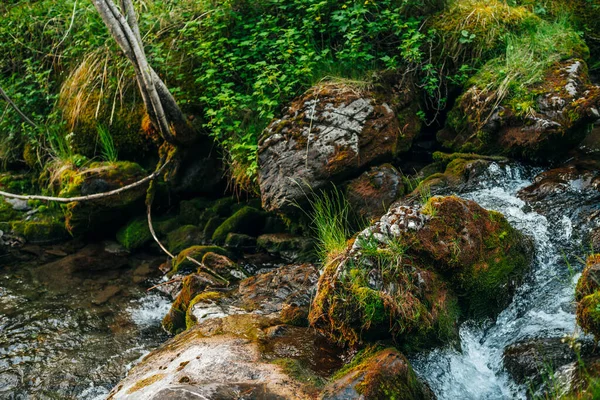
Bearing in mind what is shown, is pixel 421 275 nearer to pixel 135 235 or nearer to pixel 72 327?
pixel 72 327

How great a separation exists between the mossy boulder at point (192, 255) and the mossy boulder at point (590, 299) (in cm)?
406

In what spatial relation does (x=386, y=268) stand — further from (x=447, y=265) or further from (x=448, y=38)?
(x=448, y=38)

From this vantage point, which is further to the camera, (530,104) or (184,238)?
(184,238)

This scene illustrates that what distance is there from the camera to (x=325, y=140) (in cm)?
643

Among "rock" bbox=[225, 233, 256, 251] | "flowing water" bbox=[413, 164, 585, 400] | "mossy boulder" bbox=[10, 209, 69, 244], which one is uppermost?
"mossy boulder" bbox=[10, 209, 69, 244]

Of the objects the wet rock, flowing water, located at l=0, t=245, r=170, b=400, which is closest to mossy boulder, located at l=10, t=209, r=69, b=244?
flowing water, located at l=0, t=245, r=170, b=400

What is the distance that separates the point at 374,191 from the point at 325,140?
769 millimetres

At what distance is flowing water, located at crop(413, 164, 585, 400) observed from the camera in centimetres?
407

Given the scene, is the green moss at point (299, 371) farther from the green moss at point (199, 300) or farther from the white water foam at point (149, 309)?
the white water foam at point (149, 309)

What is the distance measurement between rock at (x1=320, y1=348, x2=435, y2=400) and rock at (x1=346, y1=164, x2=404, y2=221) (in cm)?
243

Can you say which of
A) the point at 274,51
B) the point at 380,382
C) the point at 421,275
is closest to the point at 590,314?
the point at 421,275

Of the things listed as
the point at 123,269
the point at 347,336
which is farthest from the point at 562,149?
the point at 123,269

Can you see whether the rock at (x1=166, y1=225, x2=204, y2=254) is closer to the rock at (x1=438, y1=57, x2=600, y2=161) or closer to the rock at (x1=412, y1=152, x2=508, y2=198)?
the rock at (x1=412, y1=152, x2=508, y2=198)

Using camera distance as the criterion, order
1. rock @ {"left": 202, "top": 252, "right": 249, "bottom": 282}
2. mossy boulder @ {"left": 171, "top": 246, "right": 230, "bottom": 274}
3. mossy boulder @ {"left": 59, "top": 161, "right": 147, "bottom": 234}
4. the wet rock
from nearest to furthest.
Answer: the wet rock < rock @ {"left": 202, "top": 252, "right": 249, "bottom": 282} < mossy boulder @ {"left": 171, "top": 246, "right": 230, "bottom": 274} < mossy boulder @ {"left": 59, "top": 161, "right": 147, "bottom": 234}
